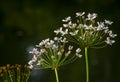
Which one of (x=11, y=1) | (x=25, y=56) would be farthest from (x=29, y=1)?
(x=25, y=56)

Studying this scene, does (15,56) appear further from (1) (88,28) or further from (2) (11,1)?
(1) (88,28)

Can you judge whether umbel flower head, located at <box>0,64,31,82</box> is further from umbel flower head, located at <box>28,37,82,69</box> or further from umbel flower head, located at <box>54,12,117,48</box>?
umbel flower head, located at <box>54,12,117,48</box>

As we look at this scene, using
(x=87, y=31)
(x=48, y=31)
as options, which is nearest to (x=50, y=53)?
(x=87, y=31)

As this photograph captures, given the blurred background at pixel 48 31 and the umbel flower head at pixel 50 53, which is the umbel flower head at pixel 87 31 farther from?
the blurred background at pixel 48 31

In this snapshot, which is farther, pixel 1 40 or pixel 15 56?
pixel 1 40

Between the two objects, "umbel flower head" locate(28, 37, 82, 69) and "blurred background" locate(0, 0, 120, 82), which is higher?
"blurred background" locate(0, 0, 120, 82)

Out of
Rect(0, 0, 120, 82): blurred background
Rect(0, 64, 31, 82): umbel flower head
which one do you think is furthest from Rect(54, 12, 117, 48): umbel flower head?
Rect(0, 0, 120, 82): blurred background

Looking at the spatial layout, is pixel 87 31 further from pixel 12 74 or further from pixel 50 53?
pixel 12 74
